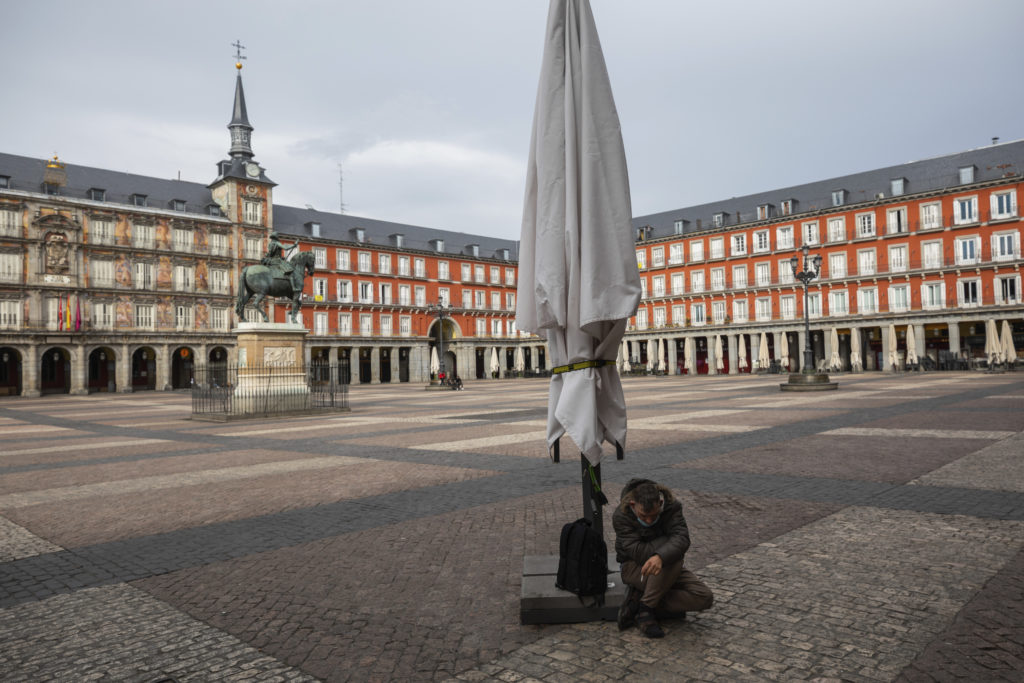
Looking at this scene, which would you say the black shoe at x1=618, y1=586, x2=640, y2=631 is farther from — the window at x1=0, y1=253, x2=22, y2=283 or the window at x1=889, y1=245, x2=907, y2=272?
the window at x1=889, y1=245, x2=907, y2=272

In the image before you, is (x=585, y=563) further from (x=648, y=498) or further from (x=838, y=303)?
(x=838, y=303)

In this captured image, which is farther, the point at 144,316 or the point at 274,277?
the point at 144,316

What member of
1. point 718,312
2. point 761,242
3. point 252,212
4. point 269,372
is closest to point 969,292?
point 761,242

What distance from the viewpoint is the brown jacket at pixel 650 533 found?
131 inches

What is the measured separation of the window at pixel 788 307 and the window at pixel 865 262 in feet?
16.7

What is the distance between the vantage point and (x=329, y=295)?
55.1 metres

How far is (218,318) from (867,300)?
49.9 m

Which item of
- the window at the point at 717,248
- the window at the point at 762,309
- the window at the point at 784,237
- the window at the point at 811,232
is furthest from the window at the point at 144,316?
the window at the point at 811,232

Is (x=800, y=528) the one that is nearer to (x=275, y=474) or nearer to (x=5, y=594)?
(x=5, y=594)

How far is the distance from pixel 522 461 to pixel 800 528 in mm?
4422

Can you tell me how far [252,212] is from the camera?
52219 mm

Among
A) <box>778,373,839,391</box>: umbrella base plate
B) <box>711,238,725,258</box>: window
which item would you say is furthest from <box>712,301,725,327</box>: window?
<box>778,373,839,391</box>: umbrella base plate

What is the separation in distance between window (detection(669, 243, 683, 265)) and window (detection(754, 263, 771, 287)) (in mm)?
7344

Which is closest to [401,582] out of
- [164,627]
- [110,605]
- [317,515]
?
[164,627]
